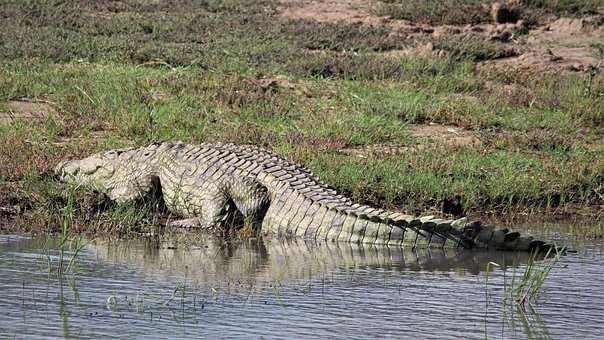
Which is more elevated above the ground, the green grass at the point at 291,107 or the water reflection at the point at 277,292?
the green grass at the point at 291,107

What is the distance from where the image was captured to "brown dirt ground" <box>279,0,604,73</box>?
1522cm

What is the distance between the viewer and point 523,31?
17156 mm

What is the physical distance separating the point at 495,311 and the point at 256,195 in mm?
2803

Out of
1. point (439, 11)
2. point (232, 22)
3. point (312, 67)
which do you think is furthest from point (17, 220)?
point (439, 11)

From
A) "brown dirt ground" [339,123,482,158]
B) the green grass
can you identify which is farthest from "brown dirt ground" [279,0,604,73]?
"brown dirt ground" [339,123,482,158]

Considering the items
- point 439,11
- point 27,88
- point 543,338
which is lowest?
point 543,338

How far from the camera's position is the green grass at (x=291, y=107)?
9586 millimetres

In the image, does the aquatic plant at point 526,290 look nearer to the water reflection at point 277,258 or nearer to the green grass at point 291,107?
the water reflection at point 277,258

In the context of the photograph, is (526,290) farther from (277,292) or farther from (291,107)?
(291,107)

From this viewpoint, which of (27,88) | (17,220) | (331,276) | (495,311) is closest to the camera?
(495,311)

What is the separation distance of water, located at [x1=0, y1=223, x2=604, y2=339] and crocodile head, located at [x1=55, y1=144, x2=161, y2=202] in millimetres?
1035

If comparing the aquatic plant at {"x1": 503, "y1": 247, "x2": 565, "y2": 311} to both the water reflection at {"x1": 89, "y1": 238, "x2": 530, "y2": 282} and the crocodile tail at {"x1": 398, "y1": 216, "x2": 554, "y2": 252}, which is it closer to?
the water reflection at {"x1": 89, "y1": 238, "x2": 530, "y2": 282}

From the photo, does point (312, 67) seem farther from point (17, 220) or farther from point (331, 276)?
point (331, 276)

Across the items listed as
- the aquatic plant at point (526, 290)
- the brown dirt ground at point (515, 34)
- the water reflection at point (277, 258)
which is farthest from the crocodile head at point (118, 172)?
the brown dirt ground at point (515, 34)
